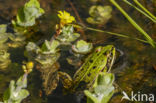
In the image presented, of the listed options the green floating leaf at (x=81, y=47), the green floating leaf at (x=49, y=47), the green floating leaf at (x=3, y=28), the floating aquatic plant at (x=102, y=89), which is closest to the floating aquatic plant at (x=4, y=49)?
the green floating leaf at (x=3, y=28)

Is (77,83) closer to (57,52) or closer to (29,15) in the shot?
(57,52)

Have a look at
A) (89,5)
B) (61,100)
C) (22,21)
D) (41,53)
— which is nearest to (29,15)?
(22,21)

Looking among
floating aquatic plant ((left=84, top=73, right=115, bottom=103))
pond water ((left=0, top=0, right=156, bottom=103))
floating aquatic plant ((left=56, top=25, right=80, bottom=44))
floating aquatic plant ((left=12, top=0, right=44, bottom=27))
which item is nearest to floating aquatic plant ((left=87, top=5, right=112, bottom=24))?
pond water ((left=0, top=0, right=156, bottom=103))

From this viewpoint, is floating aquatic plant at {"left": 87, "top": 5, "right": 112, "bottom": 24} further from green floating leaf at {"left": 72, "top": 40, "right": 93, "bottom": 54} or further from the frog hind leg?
the frog hind leg

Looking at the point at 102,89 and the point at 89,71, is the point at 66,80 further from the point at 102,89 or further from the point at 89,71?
the point at 102,89

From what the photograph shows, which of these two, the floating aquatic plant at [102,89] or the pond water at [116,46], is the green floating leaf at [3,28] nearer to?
the pond water at [116,46]
